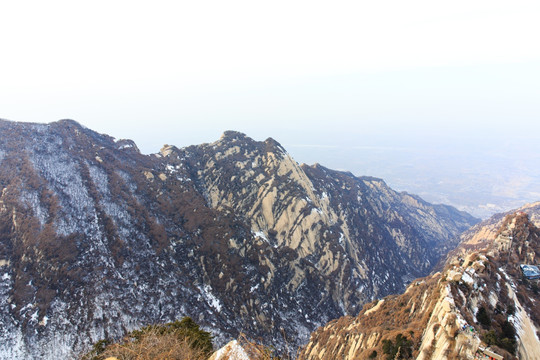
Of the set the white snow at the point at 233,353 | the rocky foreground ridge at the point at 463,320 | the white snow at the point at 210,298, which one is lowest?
the white snow at the point at 210,298

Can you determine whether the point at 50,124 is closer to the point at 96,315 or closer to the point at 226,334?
the point at 96,315

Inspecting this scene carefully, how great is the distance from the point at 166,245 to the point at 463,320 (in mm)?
36896

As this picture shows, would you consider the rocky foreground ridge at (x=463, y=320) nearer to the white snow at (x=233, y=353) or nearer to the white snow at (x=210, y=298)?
the white snow at (x=233, y=353)

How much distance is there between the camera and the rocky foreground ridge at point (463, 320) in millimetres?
15695

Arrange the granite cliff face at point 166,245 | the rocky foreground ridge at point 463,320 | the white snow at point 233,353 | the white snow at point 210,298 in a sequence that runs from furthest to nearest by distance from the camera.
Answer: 1. the white snow at point 210,298
2. the granite cliff face at point 166,245
3. the rocky foreground ridge at point 463,320
4. the white snow at point 233,353

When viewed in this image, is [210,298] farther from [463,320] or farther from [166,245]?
[463,320]

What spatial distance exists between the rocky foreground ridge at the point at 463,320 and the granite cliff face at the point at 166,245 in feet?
43.1

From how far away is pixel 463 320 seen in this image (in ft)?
52.7

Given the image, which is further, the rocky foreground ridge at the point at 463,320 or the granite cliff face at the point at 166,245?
the granite cliff face at the point at 166,245

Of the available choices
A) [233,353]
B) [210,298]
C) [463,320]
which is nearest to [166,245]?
[210,298]

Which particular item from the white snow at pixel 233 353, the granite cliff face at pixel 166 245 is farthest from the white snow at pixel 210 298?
the white snow at pixel 233 353

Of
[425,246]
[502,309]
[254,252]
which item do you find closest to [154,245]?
[254,252]

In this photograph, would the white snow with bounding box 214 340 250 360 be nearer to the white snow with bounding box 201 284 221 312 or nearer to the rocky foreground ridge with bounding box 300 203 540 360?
the rocky foreground ridge with bounding box 300 203 540 360

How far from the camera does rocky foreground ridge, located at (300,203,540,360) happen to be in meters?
15.7
